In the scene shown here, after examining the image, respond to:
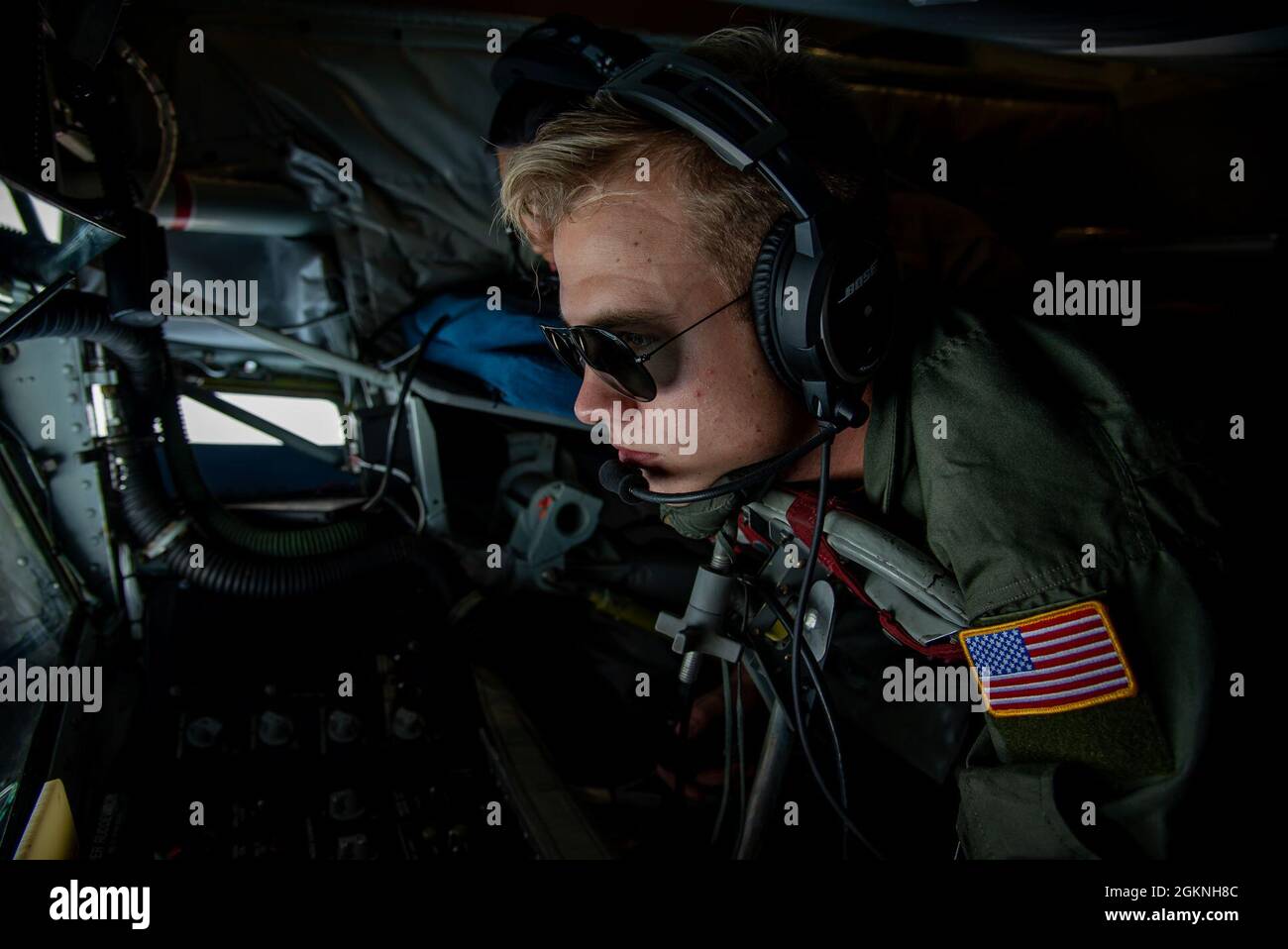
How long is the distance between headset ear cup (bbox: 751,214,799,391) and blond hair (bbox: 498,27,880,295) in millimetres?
81

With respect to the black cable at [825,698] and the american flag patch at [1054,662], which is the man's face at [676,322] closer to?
the black cable at [825,698]

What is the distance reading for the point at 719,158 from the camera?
1021 mm

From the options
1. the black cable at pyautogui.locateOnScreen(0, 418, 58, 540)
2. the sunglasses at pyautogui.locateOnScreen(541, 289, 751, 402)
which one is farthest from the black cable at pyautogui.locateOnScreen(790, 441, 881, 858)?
the black cable at pyautogui.locateOnScreen(0, 418, 58, 540)

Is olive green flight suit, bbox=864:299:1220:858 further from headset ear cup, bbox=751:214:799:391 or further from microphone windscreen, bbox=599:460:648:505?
microphone windscreen, bbox=599:460:648:505

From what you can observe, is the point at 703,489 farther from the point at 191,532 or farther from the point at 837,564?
the point at 191,532

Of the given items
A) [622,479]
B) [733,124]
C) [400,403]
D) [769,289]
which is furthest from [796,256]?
[400,403]

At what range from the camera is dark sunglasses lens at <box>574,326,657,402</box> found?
3.41ft

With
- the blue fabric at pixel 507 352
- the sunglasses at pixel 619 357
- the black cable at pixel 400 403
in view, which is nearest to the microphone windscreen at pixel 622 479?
the sunglasses at pixel 619 357

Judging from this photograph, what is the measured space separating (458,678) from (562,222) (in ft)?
3.89

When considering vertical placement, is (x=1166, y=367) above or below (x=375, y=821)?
above

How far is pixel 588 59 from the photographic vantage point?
1.42 m

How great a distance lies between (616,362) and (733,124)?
0.35 meters

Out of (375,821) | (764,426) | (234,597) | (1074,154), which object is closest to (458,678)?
(375,821)
